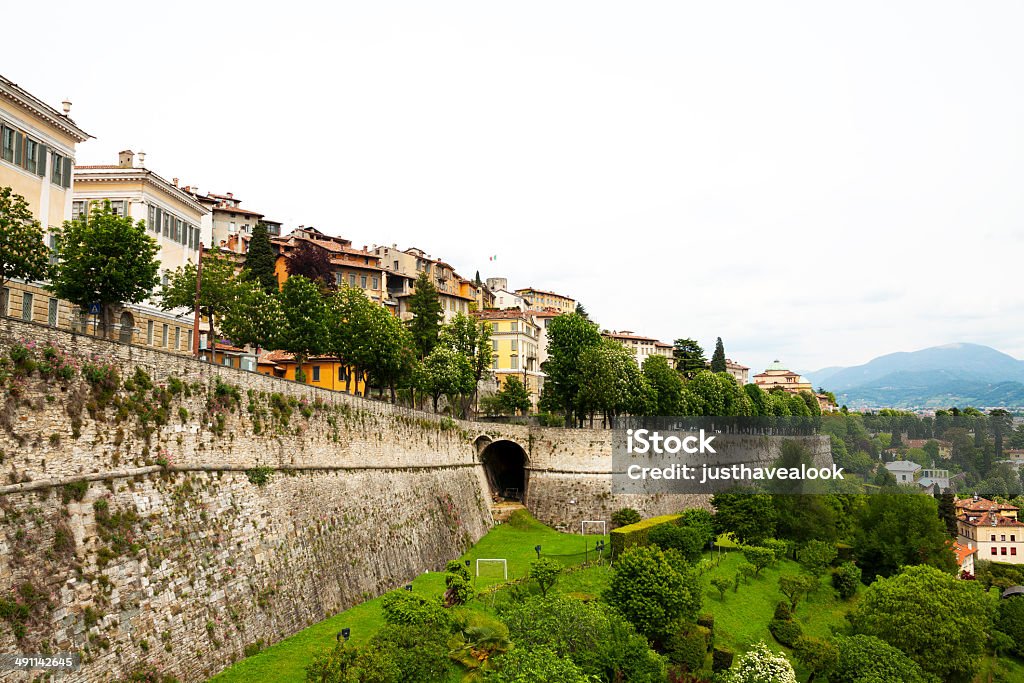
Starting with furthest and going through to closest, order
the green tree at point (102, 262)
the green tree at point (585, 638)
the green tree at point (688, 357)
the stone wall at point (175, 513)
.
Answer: the green tree at point (688, 357) → the green tree at point (102, 262) → the green tree at point (585, 638) → the stone wall at point (175, 513)

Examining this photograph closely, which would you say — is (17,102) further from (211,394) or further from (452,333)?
(452,333)

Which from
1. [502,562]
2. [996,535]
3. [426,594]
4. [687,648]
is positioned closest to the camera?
[426,594]

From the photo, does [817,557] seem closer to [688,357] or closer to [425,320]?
[425,320]

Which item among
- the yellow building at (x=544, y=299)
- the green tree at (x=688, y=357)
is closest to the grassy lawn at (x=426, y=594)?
the green tree at (x=688, y=357)

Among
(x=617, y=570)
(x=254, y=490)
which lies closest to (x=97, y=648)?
(x=254, y=490)

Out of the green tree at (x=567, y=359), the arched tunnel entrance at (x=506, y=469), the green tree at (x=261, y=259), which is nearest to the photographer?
the arched tunnel entrance at (x=506, y=469)

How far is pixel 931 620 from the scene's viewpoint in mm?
39844

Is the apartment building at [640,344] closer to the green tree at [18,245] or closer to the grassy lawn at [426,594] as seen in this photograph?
the grassy lawn at [426,594]

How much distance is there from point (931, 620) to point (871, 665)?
708 cm

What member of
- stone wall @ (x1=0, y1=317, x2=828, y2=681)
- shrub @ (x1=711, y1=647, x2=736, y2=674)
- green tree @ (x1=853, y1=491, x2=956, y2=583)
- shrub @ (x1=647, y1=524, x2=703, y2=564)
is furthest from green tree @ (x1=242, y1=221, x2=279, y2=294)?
green tree @ (x1=853, y1=491, x2=956, y2=583)

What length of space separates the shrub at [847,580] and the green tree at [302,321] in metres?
41.6

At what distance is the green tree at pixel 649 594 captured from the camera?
115 ft

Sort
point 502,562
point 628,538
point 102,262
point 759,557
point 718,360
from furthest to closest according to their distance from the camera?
point 718,360 → point 759,557 → point 628,538 → point 502,562 → point 102,262

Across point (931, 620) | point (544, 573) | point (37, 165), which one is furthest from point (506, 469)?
point (37, 165)
